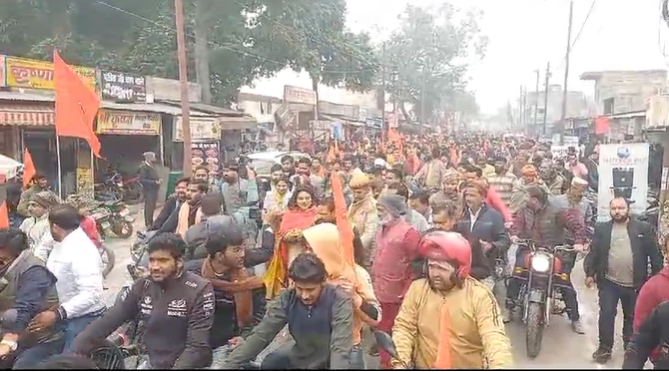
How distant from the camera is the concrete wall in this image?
135ft

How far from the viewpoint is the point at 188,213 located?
22.2ft

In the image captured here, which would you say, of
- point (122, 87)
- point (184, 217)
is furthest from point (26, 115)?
point (184, 217)

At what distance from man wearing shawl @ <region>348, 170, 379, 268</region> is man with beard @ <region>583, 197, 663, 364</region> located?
1.76 metres

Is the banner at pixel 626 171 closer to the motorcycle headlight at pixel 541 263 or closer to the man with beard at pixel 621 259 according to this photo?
the motorcycle headlight at pixel 541 263

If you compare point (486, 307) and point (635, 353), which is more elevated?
point (486, 307)

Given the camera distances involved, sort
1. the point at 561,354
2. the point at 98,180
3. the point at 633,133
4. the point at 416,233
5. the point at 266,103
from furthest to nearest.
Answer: the point at 266,103 → the point at 633,133 → the point at 98,180 → the point at 561,354 → the point at 416,233

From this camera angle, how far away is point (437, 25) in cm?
5619

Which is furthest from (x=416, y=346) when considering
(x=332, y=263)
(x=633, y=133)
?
(x=633, y=133)

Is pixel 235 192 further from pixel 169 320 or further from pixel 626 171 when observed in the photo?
pixel 169 320

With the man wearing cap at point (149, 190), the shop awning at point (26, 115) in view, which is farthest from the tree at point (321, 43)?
the man wearing cap at point (149, 190)

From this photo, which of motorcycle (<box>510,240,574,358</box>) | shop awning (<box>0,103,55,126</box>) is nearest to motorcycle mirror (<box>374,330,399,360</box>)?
motorcycle (<box>510,240,574,358</box>)

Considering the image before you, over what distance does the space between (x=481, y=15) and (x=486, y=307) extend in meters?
58.7

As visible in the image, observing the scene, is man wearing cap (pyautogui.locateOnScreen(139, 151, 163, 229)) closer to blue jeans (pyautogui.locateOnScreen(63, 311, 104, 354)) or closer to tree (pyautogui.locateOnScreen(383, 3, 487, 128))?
blue jeans (pyautogui.locateOnScreen(63, 311, 104, 354))

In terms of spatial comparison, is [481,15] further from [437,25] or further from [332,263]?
[332,263]
